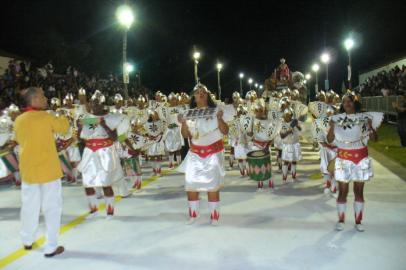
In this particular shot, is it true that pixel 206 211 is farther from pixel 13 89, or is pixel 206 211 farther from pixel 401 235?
pixel 13 89

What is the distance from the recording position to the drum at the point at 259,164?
32.4ft

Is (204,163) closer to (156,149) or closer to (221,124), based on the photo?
(221,124)

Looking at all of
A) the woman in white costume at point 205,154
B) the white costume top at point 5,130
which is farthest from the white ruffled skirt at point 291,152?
the white costume top at point 5,130

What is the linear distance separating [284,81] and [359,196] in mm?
12485

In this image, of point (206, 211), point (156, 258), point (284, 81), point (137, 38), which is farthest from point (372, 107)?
point (156, 258)

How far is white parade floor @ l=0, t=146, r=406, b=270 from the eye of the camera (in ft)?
19.4

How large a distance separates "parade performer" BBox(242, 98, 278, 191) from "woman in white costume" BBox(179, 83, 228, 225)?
7.57 ft

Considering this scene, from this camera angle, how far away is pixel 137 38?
1647 inches

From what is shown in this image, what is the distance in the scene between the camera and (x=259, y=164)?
32.4ft

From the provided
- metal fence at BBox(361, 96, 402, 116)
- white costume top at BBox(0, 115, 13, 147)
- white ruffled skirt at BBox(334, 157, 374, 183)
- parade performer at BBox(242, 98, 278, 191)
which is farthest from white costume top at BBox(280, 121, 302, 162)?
metal fence at BBox(361, 96, 402, 116)

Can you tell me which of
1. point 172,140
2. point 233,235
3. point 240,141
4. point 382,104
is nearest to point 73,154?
point 172,140

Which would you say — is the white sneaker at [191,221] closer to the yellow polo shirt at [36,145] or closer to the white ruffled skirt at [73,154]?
the yellow polo shirt at [36,145]

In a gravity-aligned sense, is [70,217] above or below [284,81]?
below

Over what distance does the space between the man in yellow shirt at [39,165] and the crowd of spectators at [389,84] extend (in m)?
18.1
